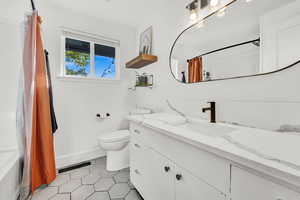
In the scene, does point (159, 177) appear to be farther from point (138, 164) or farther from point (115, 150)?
point (115, 150)

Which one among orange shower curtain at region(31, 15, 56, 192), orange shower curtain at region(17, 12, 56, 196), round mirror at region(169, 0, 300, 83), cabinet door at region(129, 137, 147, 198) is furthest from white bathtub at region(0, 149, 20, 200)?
round mirror at region(169, 0, 300, 83)

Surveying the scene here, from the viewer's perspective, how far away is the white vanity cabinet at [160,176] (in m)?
0.64

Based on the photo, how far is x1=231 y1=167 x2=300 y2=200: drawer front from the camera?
377 millimetres

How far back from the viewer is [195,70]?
1299 millimetres

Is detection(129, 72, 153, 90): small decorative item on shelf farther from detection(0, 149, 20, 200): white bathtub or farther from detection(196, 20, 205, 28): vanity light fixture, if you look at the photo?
detection(0, 149, 20, 200): white bathtub

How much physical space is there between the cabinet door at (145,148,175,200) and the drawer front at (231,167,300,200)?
398 mm

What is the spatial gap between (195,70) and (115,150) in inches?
58.4

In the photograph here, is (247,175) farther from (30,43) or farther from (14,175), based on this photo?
(30,43)

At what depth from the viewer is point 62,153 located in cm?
188

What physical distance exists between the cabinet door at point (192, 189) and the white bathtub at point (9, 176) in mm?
1316

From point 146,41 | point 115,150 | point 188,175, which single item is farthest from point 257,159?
point 146,41

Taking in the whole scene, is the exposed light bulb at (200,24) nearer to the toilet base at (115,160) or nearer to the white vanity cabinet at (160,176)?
the white vanity cabinet at (160,176)

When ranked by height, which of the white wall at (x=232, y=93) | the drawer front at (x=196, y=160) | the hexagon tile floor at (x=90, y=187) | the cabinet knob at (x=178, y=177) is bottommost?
the hexagon tile floor at (x=90, y=187)

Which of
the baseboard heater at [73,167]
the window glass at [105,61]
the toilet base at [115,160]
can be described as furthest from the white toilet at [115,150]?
the window glass at [105,61]
